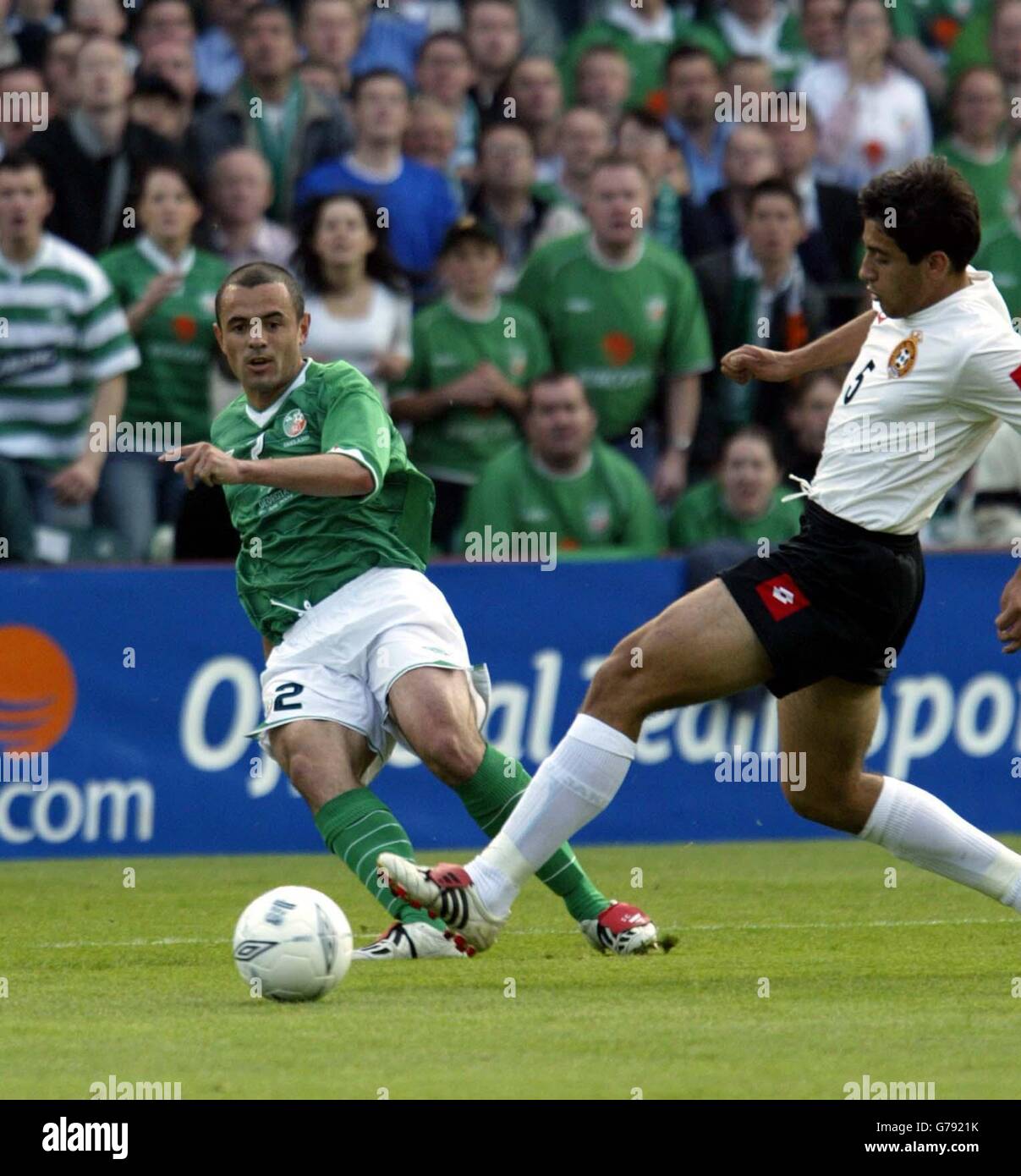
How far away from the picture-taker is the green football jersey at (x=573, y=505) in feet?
39.7

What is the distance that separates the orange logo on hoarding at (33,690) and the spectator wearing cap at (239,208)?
8.04ft

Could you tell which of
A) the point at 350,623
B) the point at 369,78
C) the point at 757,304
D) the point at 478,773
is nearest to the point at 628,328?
the point at 757,304

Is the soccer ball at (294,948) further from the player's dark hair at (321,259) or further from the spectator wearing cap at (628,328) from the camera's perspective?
the spectator wearing cap at (628,328)

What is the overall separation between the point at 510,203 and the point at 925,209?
667cm

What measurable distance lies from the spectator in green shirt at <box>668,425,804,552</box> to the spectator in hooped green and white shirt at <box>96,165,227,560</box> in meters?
2.66

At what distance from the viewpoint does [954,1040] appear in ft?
19.0

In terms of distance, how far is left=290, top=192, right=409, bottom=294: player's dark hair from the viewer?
12.1 meters

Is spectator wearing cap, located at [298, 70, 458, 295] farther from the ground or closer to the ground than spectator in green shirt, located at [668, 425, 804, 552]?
farther from the ground

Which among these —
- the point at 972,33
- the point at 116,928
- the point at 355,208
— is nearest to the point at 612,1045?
the point at 116,928

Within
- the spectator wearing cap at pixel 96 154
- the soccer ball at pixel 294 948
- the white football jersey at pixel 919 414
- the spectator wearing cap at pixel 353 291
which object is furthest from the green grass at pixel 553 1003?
the spectator wearing cap at pixel 96 154

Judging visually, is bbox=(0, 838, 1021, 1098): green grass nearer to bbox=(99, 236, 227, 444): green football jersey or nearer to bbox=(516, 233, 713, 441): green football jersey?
bbox=(99, 236, 227, 444): green football jersey

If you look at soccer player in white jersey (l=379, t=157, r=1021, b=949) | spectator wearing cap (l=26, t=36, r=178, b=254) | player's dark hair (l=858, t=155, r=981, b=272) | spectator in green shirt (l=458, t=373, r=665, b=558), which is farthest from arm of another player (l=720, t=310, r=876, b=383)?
spectator wearing cap (l=26, t=36, r=178, b=254)

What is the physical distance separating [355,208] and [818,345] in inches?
198

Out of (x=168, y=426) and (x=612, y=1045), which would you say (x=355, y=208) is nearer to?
(x=168, y=426)
